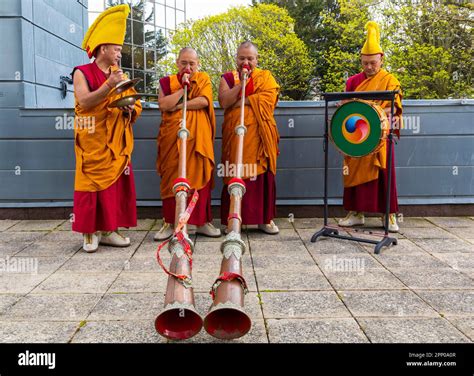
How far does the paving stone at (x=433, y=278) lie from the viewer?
3646 mm

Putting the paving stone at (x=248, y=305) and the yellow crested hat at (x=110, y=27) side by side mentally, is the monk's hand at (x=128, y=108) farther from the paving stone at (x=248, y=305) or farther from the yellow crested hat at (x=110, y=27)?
the paving stone at (x=248, y=305)

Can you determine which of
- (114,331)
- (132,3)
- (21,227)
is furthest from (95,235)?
(132,3)

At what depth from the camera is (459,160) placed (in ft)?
20.6

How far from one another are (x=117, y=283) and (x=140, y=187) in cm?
268

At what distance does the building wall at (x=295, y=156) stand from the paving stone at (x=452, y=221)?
24 cm

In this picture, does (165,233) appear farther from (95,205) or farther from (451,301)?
(451,301)

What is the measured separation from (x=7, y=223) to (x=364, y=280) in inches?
172

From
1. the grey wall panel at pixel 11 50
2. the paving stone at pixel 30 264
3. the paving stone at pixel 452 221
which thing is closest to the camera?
the paving stone at pixel 30 264

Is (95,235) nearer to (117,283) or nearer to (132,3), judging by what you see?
A: (117,283)

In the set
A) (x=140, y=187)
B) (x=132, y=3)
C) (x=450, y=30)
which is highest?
(x=132, y=3)

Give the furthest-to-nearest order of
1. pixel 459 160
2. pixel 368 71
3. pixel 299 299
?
pixel 459 160
pixel 368 71
pixel 299 299

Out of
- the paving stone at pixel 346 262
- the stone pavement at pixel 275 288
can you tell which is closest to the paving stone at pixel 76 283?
the stone pavement at pixel 275 288

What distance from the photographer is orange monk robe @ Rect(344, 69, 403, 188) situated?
5230mm

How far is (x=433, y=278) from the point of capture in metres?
3.83
